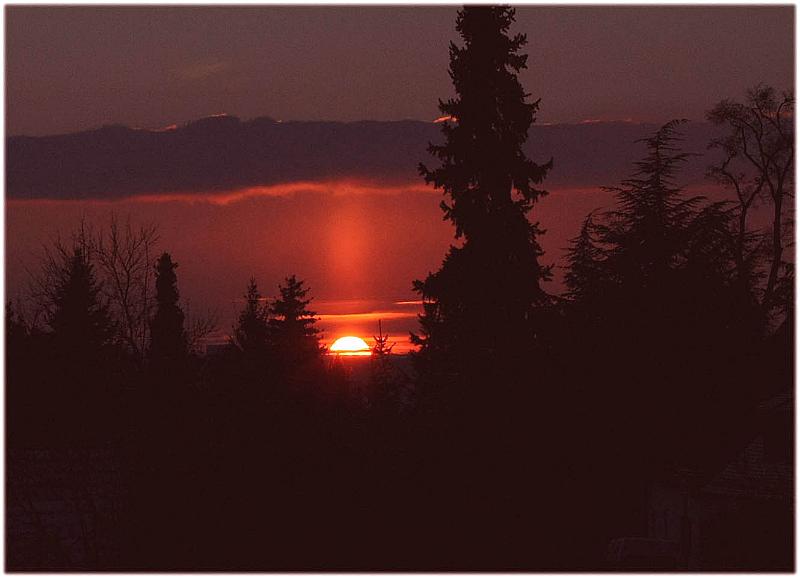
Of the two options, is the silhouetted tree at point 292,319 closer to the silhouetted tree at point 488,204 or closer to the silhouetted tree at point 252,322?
the silhouetted tree at point 252,322

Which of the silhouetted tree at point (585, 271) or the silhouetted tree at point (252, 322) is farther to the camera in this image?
the silhouetted tree at point (252, 322)

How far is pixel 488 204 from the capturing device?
142 ft

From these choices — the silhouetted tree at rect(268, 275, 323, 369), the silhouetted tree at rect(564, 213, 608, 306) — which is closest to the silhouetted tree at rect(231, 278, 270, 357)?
the silhouetted tree at rect(268, 275, 323, 369)

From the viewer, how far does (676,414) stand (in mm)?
42031

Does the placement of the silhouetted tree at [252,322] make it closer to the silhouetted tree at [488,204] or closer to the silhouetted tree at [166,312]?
the silhouetted tree at [166,312]

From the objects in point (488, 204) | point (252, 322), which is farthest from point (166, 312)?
point (488, 204)

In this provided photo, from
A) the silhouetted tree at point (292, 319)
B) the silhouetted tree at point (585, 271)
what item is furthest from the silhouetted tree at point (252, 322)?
the silhouetted tree at point (585, 271)

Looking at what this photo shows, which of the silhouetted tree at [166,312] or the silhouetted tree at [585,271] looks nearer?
the silhouetted tree at [585,271]

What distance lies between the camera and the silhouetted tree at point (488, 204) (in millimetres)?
42531

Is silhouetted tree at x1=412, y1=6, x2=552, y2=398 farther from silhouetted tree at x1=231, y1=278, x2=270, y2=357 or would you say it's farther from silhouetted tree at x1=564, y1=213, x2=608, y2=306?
silhouetted tree at x1=231, y1=278, x2=270, y2=357

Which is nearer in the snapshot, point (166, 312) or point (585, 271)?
point (585, 271)

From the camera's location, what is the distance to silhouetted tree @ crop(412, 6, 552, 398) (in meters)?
42.5

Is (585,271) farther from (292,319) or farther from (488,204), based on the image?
(292,319)

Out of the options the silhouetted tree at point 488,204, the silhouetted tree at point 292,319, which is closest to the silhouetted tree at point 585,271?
the silhouetted tree at point 488,204
